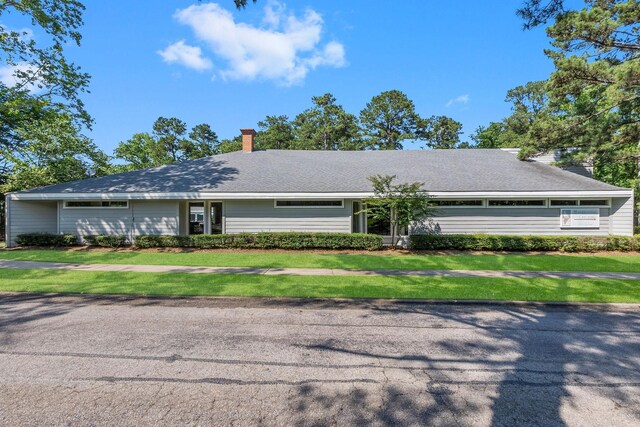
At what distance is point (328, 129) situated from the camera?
43.5m

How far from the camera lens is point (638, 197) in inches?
658

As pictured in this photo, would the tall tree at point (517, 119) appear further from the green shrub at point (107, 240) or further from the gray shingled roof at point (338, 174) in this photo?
the green shrub at point (107, 240)

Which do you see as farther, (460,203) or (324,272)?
(460,203)

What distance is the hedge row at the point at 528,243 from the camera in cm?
1299

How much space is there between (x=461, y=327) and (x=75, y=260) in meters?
12.5

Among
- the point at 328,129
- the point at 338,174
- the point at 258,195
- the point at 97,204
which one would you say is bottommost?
the point at 97,204

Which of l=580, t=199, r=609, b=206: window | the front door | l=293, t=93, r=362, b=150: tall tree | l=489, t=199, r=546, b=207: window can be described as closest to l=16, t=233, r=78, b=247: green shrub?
the front door

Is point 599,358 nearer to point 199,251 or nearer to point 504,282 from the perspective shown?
point 504,282

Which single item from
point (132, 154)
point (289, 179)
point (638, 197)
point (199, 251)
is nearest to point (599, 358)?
point (199, 251)

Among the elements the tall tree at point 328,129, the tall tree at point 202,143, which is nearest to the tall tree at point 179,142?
the tall tree at point 202,143

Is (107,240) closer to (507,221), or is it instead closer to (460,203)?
(460,203)

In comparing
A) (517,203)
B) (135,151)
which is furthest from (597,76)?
(135,151)

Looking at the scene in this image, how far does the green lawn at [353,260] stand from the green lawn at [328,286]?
1.71 metres

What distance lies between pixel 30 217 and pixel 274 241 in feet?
40.8
